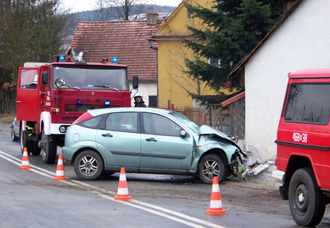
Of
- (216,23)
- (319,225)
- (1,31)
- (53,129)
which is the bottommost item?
(319,225)

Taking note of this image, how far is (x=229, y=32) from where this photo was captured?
58.3ft

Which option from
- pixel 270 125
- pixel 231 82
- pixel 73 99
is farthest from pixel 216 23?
pixel 73 99

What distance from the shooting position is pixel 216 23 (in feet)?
62.3

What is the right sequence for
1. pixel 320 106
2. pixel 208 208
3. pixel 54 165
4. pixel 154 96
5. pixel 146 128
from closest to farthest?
pixel 320 106
pixel 208 208
pixel 146 128
pixel 54 165
pixel 154 96

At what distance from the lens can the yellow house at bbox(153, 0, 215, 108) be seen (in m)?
33.5

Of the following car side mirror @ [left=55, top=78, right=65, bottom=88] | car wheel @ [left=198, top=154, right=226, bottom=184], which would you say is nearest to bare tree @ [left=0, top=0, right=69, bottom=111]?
car side mirror @ [left=55, top=78, right=65, bottom=88]

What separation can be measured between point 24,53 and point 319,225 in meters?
36.3

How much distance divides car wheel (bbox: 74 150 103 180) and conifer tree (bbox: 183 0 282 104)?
6.98 meters

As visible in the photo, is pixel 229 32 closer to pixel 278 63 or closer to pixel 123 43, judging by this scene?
pixel 278 63

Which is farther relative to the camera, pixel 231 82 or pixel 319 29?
pixel 231 82

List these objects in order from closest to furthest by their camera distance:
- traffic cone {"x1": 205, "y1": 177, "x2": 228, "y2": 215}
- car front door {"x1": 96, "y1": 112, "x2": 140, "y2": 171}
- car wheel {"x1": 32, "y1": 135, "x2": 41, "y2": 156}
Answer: traffic cone {"x1": 205, "y1": 177, "x2": 228, "y2": 215} → car front door {"x1": 96, "y1": 112, "x2": 140, "y2": 171} → car wheel {"x1": 32, "y1": 135, "x2": 41, "y2": 156}

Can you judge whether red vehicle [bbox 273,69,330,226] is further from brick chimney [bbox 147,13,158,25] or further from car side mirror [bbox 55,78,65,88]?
brick chimney [bbox 147,13,158,25]

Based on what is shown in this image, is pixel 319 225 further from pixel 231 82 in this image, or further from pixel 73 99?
pixel 231 82

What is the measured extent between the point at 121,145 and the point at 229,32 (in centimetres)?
699
